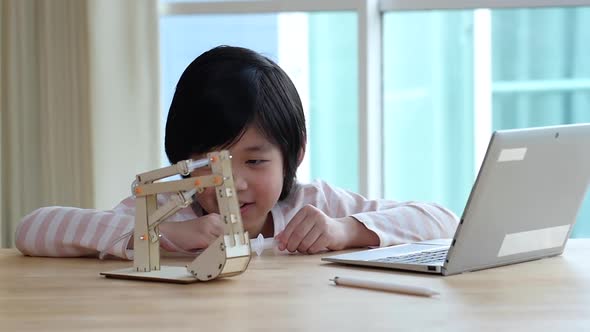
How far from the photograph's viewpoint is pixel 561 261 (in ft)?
4.70

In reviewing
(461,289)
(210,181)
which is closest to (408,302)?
(461,289)

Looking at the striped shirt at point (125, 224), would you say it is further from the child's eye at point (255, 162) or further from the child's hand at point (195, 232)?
the child's eye at point (255, 162)

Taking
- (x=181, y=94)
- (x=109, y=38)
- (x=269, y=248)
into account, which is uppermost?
(x=109, y=38)

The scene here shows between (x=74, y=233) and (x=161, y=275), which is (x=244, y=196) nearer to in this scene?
(x=74, y=233)

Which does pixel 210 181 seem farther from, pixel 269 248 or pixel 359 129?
pixel 359 129

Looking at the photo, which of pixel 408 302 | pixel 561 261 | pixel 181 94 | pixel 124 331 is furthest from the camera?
pixel 181 94

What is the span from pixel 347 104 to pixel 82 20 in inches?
40.4

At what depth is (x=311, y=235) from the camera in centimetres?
158

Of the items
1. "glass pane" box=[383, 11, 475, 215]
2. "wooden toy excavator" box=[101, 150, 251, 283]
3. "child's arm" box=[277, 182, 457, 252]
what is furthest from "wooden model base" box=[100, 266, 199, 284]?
"glass pane" box=[383, 11, 475, 215]

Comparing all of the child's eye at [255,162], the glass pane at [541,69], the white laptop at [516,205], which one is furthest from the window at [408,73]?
the white laptop at [516,205]

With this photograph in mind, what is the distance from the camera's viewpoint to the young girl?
1.59m

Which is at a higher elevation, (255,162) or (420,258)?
(255,162)

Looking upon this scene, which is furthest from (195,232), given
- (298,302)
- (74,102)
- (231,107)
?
(74,102)

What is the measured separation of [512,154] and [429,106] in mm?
2396
